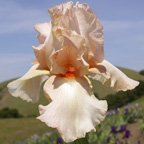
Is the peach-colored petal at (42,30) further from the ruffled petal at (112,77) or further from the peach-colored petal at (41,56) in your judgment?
the ruffled petal at (112,77)

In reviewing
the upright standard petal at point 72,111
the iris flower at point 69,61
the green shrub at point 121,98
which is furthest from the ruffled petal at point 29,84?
the green shrub at point 121,98

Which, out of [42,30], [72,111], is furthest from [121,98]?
[72,111]

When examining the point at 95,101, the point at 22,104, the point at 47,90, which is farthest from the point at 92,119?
the point at 22,104

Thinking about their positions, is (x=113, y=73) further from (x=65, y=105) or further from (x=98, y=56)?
(x=65, y=105)

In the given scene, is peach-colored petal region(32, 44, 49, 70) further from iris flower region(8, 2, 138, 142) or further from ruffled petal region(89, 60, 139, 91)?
ruffled petal region(89, 60, 139, 91)

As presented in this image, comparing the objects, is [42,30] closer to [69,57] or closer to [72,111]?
[69,57]
